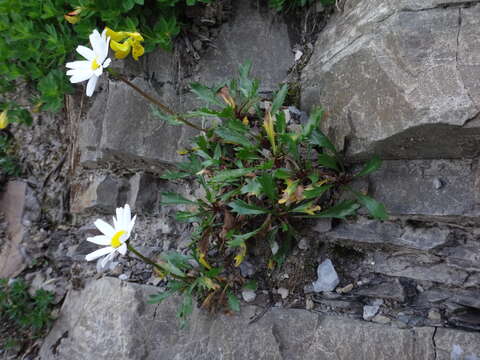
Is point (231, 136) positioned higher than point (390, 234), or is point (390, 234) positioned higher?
point (231, 136)

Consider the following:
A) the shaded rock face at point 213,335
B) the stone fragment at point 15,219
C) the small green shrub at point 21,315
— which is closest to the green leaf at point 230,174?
the shaded rock face at point 213,335

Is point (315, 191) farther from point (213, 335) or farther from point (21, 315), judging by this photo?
point (21, 315)

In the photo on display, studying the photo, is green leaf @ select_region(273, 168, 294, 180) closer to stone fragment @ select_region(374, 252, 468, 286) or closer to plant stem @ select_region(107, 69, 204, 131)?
plant stem @ select_region(107, 69, 204, 131)

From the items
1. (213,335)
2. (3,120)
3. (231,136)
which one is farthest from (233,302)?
(3,120)

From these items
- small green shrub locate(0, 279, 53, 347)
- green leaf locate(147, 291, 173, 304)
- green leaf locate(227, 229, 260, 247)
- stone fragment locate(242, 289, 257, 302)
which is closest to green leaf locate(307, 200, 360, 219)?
green leaf locate(227, 229, 260, 247)

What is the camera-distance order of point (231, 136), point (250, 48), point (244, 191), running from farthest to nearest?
point (250, 48)
point (231, 136)
point (244, 191)

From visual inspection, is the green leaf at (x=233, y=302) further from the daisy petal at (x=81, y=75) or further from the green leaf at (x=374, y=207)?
the daisy petal at (x=81, y=75)
